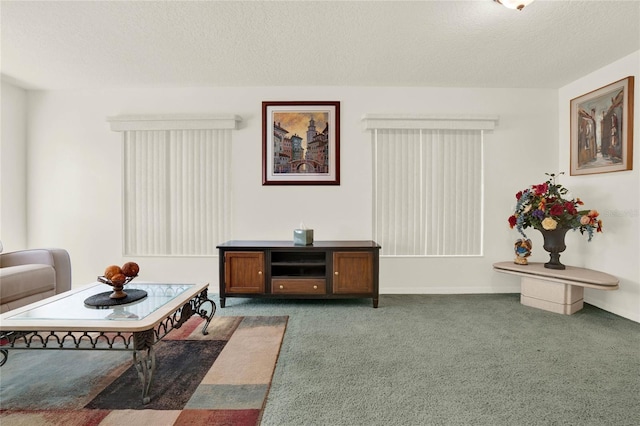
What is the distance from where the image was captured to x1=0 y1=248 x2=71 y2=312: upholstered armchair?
2.49 metres

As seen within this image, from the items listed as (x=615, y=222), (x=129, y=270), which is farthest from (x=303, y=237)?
(x=615, y=222)

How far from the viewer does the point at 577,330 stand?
9.00 feet

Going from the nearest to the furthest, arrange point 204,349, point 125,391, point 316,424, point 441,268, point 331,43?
point 316,424 → point 125,391 → point 204,349 → point 331,43 → point 441,268

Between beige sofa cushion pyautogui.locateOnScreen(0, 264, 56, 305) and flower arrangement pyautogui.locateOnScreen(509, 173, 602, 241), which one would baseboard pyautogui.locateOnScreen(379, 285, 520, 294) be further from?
beige sofa cushion pyautogui.locateOnScreen(0, 264, 56, 305)

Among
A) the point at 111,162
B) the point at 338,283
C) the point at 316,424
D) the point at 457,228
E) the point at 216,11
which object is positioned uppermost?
the point at 216,11

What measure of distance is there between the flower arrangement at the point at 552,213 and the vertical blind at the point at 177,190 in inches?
142

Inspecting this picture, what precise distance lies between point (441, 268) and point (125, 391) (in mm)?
3513

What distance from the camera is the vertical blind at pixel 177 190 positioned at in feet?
12.9

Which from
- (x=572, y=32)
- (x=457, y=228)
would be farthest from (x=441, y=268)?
(x=572, y=32)

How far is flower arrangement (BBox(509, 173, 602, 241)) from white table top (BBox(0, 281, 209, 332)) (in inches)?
139

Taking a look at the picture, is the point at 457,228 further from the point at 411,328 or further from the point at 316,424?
the point at 316,424

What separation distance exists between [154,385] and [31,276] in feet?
5.86

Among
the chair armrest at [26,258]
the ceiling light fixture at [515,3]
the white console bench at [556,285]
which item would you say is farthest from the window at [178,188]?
the white console bench at [556,285]

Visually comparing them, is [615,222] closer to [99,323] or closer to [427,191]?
[427,191]
